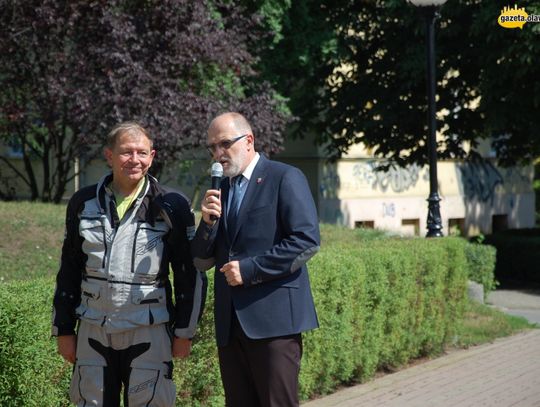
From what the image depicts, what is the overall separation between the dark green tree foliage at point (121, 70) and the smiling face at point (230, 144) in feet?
30.1

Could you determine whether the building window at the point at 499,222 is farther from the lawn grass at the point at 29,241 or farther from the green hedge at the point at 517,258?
the lawn grass at the point at 29,241

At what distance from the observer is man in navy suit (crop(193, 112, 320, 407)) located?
4.54 meters

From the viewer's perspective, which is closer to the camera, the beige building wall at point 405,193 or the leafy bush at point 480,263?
the leafy bush at point 480,263

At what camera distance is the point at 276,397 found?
461cm

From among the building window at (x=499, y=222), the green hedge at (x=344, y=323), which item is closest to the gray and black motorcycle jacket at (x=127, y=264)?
the green hedge at (x=344, y=323)

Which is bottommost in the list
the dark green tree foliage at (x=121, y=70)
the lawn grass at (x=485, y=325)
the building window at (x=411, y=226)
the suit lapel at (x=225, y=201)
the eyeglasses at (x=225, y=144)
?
the lawn grass at (x=485, y=325)

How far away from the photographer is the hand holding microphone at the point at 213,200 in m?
4.42

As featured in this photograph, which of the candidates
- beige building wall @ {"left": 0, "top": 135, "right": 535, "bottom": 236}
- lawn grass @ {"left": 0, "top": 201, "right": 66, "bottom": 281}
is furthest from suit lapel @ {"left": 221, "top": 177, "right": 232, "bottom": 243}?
beige building wall @ {"left": 0, "top": 135, "right": 535, "bottom": 236}

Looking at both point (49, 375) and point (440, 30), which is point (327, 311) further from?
→ point (440, 30)

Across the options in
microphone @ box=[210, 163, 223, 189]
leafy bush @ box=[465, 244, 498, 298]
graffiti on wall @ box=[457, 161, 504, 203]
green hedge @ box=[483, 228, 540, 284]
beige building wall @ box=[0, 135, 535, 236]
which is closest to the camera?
microphone @ box=[210, 163, 223, 189]

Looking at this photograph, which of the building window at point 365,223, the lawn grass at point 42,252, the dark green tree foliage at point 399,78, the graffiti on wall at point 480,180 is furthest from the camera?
the graffiti on wall at point 480,180

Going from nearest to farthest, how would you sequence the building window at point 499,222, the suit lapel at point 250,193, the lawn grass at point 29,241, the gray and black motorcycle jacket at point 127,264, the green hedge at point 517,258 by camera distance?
1. the gray and black motorcycle jacket at point 127,264
2. the suit lapel at point 250,193
3. the lawn grass at point 29,241
4. the green hedge at point 517,258
5. the building window at point 499,222

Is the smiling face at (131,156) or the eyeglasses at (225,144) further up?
the eyeglasses at (225,144)

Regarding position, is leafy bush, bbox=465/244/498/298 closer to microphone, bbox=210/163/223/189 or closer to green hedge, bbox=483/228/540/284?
green hedge, bbox=483/228/540/284
